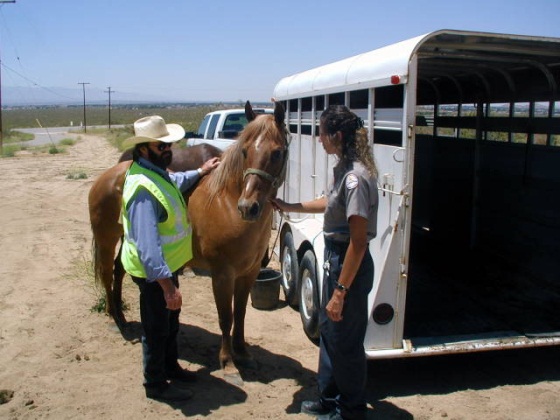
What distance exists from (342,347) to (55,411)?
2.13 meters

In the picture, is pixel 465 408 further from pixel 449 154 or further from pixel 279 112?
pixel 449 154

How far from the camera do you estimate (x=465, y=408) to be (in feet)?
11.8

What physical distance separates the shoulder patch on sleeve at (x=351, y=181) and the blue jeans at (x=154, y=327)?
1.48 meters

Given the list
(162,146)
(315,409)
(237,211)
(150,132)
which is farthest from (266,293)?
(150,132)

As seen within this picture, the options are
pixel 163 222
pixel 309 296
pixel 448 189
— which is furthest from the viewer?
pixel 448 189

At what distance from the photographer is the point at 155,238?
3109 millimetres

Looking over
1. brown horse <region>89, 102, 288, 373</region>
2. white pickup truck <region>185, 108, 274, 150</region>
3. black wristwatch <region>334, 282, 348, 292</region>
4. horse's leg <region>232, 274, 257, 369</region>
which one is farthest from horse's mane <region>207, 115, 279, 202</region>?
white pickup truck <region>185, 108, 274, 150</region>

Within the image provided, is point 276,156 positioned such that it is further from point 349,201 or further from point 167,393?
point 167,393

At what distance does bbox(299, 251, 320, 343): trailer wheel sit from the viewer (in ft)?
15.2

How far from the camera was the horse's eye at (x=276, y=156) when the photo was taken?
3.53 meters

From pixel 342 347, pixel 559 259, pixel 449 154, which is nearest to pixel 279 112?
pixel 342 347

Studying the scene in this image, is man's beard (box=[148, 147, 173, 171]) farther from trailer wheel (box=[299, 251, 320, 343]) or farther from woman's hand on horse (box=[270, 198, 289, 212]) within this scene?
trailer wheel (box=[299, 251, 320, 343])

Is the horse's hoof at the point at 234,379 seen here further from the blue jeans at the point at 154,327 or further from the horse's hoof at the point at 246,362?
the blue jeans at the point at 154,327

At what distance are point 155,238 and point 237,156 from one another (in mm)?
1023
